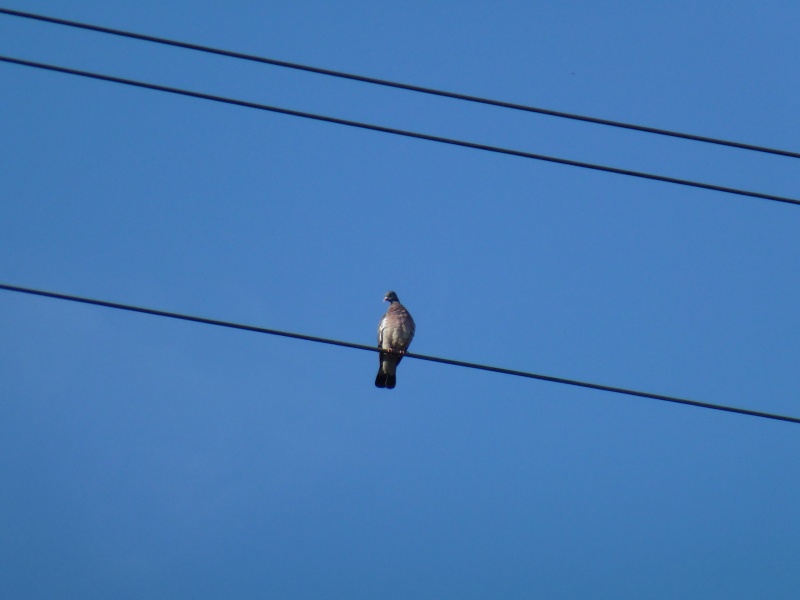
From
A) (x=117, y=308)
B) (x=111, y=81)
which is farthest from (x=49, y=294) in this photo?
(x=111, y=81)

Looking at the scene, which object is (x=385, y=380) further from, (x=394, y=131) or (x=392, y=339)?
(x=394, y=131)

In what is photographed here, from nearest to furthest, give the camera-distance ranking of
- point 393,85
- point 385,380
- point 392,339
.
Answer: point 393,85 → point 385,380 → point 392,339

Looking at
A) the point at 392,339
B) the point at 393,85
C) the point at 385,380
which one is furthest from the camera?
the point at 392,339

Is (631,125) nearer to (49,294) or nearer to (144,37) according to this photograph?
(144,37)

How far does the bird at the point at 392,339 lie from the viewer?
13625 mm

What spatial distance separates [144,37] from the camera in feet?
25.6

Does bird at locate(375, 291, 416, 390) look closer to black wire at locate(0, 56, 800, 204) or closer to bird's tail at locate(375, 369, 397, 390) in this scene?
bird's tail at locate(375, 369, 397, 390)

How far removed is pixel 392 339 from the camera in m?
13.8

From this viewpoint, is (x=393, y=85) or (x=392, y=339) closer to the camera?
(x=393, y=85)

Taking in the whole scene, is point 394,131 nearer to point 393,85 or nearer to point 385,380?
point 393,85

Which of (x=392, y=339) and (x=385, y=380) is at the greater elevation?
(x=392, y=339)

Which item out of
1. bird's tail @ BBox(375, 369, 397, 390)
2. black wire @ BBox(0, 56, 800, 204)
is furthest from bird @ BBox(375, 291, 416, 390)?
black wire @ BBox(0, 56, 800, 204)

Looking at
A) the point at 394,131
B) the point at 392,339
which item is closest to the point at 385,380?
the point at 392,339

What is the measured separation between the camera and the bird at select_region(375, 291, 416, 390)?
44.7 ft
